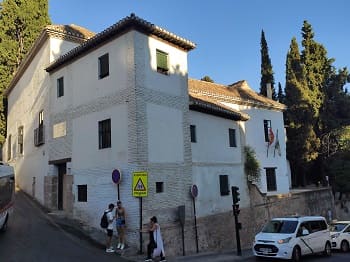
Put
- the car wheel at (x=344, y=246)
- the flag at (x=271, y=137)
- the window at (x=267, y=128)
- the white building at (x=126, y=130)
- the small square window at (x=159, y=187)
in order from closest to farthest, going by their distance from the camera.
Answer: the white building at (x=126, y=130)
the small square window at (x=159, y=187)
the car wheel at (x=344, y=246)
the flag at (x=271, y=137)
the window at (x=267, y=128)

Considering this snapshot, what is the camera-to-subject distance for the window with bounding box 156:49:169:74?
17469 mm

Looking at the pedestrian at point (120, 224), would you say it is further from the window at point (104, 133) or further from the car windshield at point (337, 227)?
the car windshield at point (337, 227)

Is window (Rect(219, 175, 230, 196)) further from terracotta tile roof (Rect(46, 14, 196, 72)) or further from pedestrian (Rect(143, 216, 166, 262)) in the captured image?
pedestrian (Rect(143, 216, 166, 262))

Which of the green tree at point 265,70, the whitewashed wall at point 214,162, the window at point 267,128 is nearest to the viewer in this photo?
the whitewashed wall at point 214,162

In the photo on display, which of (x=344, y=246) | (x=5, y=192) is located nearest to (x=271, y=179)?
(x=344, y=246)

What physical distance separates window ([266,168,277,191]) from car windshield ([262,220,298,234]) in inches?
514

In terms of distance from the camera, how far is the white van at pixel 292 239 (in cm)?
1407

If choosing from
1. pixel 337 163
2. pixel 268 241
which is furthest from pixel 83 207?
pixel 337 163

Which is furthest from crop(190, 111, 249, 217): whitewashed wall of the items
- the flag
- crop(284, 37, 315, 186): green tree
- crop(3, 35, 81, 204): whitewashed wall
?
crop(284, 37, 315, 186): green tree

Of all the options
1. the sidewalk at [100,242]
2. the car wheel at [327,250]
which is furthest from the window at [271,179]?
the sidewalk at [100,242]

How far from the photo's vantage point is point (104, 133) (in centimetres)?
1717

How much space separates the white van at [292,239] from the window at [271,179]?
39.4 ft

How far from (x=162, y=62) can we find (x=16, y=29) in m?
19.5

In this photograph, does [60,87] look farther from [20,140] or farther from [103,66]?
[20,140]
